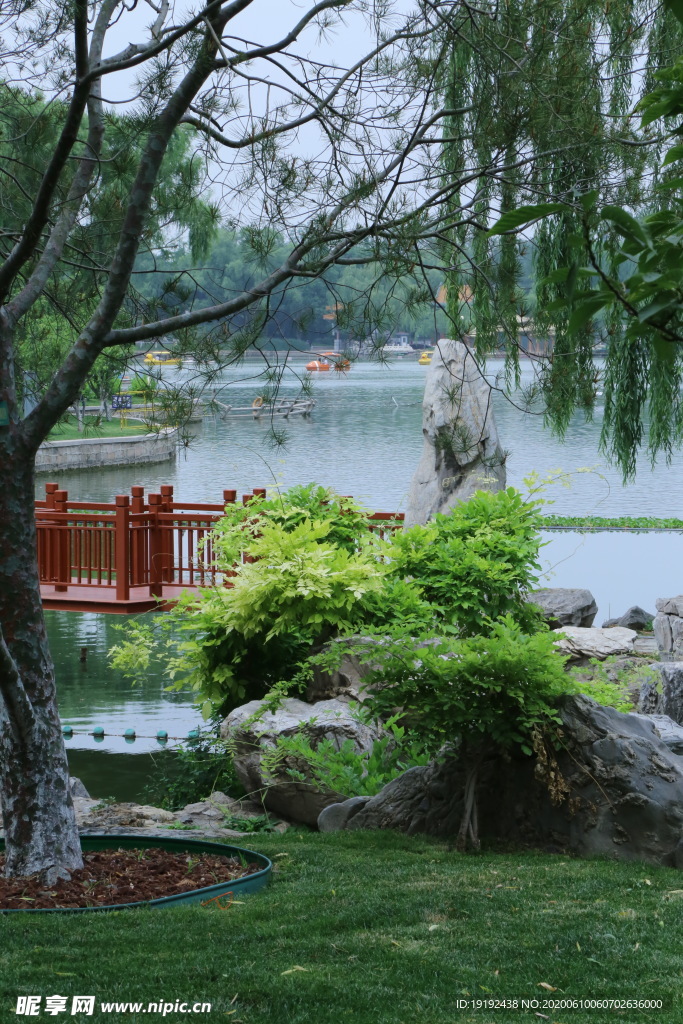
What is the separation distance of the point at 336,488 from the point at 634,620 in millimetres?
5923

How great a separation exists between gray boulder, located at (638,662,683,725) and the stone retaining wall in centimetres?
2095

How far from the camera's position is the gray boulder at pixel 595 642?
805 cm

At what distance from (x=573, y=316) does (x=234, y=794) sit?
6069 millimetres

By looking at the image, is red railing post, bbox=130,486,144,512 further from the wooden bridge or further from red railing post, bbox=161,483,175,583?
red railing post, bbox=161,483,175,583

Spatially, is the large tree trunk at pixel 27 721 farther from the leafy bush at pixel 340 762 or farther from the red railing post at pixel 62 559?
the red railing post at pixel 62 559

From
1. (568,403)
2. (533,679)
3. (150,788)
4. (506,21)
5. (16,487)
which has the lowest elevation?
(150,788)

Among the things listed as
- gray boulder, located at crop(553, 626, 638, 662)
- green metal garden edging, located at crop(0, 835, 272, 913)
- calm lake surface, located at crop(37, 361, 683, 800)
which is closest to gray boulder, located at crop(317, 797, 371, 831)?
green metal garden edging, located at crop(0, 835, 272, 913)

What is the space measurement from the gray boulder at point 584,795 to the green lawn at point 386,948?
10.3 inches

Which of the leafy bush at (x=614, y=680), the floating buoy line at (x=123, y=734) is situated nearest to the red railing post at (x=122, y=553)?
the floating buoy line at (x=123, y=734)

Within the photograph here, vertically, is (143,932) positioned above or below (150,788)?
above

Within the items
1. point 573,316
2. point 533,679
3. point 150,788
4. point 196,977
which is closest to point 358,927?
point 196,977

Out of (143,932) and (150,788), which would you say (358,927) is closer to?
(143,932)

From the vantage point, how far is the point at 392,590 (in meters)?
6.57

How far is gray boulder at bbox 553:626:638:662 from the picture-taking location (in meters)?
8.05
